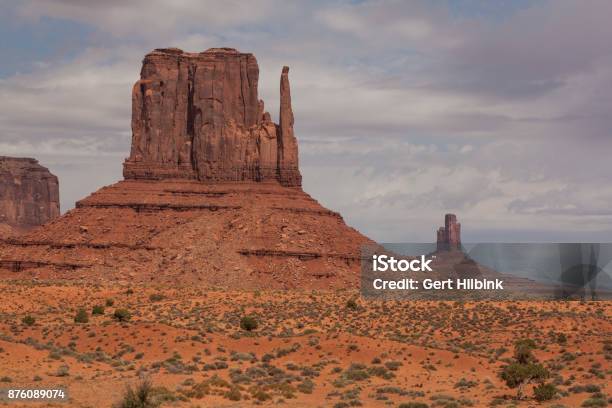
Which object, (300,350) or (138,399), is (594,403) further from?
(300,350)

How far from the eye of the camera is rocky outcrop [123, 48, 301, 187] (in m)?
114

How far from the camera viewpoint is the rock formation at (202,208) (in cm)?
9875

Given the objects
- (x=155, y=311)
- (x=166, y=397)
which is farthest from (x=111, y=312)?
(x=166, y=397)

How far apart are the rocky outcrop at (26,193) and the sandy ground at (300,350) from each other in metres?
108

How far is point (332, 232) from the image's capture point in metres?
106

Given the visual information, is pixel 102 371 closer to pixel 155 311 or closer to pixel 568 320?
pixel 155 311

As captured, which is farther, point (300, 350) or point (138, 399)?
point (300, 350)

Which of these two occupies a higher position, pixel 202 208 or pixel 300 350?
pixel 202 208

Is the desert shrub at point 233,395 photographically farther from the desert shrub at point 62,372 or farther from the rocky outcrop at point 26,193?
the rocky outcrop at point 26,193

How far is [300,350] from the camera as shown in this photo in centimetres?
5225

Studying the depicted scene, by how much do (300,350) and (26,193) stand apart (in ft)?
471

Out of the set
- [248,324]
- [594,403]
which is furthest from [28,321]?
[594,403]

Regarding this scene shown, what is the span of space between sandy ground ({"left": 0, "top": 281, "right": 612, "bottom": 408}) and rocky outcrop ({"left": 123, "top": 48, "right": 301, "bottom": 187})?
35.2 metres

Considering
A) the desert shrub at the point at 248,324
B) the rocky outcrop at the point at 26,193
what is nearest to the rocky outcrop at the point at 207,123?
the desert shrub at the point at 248,324
